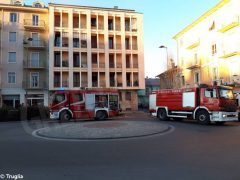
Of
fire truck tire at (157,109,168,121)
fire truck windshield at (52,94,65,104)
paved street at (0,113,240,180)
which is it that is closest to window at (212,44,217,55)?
fire truck tire at (157,109,168,121)

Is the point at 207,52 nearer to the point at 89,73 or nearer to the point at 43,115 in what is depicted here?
the point at 89,73

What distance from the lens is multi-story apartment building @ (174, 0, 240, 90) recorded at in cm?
3288

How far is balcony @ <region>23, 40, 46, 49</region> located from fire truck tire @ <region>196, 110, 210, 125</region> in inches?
1269

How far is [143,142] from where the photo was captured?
10906 mm

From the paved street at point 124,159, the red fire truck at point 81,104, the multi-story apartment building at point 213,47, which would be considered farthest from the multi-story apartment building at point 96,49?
the paved street at point 124,159

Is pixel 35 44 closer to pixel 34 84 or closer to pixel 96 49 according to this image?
pixel 34 84

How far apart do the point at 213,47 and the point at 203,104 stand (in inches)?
831

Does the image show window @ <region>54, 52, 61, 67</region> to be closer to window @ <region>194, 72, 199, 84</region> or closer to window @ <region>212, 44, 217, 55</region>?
window @ <region>194, 72, 199, 84</region>

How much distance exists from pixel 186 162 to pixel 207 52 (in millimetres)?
34206

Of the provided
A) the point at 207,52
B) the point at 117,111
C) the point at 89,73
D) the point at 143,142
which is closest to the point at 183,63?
the point at 207,52

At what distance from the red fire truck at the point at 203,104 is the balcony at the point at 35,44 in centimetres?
2798

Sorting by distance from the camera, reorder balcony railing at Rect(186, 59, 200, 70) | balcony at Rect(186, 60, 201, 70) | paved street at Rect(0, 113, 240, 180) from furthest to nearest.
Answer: balcony railing at Rect(186, 59, 200, 70)
balcony at Rect(186, 60, 201, 70)
paved street at Rect(0, 113, 240, 180)

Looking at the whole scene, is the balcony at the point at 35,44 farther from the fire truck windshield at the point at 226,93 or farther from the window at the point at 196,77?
the fire truck windshield at the point at 226,93

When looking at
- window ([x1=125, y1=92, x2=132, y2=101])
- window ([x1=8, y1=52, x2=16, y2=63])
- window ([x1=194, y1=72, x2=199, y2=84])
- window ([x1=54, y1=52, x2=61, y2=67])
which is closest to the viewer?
window ([x1=194, y1=72, x2=199, y2=84])
